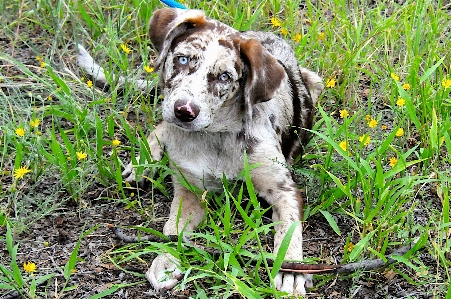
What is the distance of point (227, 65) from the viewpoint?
3.76m

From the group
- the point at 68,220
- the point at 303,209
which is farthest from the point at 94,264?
the point at 303,209

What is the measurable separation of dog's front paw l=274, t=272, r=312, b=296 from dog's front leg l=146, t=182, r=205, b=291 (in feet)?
1.65

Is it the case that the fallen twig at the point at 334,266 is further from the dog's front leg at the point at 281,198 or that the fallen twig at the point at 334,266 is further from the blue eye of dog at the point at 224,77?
the blue eye of dog at the point at 224,77

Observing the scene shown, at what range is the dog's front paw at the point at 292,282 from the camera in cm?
348

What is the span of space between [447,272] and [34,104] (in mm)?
2931

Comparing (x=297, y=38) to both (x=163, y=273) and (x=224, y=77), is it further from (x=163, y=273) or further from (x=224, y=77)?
(x=163, y=273)

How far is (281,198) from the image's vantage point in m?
3.95

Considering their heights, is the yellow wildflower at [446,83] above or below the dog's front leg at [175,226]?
above

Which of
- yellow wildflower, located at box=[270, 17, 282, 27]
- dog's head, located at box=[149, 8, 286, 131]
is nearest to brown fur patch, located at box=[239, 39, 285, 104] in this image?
dog's head, located at box=[149, 8, 286, 131]

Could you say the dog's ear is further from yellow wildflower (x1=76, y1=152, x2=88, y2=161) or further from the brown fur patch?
yellow wildflower (x1=76, y1=152, x2=88, y2=161)

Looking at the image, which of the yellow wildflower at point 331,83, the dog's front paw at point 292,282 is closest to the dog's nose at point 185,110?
the dog's front paw at point 292,282

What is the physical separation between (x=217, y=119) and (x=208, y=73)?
1.07 feet

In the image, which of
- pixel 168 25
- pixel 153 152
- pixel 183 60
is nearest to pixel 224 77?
pixel 183 60

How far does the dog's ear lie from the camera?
3941 millimetres
